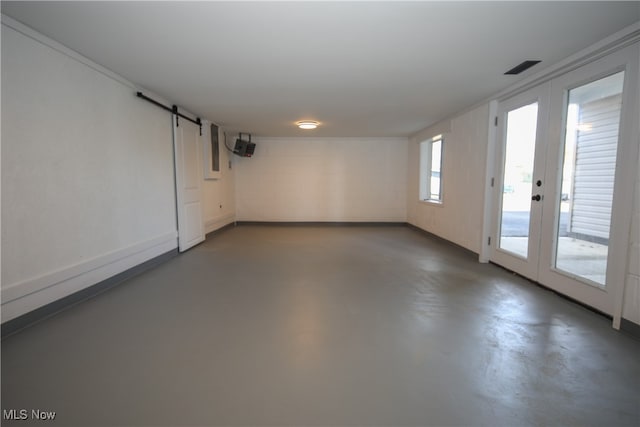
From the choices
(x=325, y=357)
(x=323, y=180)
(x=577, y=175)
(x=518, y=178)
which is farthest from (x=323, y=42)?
(x=323, y=180)

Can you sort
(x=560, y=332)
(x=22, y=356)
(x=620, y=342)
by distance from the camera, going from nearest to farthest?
(x=22, y=356), (x=620, y=342), (x=560, y=332)

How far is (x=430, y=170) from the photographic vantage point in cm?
679

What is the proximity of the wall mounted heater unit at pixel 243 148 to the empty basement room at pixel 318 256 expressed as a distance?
2652 mm

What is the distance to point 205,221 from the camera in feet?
19.4

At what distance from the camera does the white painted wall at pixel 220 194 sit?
19.3 feet

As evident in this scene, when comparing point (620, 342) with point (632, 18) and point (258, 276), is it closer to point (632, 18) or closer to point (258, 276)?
point (632, 18)

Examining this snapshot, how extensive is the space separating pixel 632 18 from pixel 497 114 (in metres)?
1.84

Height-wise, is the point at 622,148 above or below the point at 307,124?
below

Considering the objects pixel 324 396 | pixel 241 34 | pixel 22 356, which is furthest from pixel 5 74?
pixel 324 396

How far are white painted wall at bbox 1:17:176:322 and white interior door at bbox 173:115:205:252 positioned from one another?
74 cm

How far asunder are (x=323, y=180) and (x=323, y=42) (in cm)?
533

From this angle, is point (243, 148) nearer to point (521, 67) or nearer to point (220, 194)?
point (220, 194)

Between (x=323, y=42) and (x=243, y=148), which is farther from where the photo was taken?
(x=243, y=148)

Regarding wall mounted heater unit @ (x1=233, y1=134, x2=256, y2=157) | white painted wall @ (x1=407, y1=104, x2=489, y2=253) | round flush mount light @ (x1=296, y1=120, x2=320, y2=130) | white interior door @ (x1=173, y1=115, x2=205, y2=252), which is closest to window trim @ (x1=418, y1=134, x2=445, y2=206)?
white painted wall @ (x1=407, y1=104, x2=489, y2=253)
